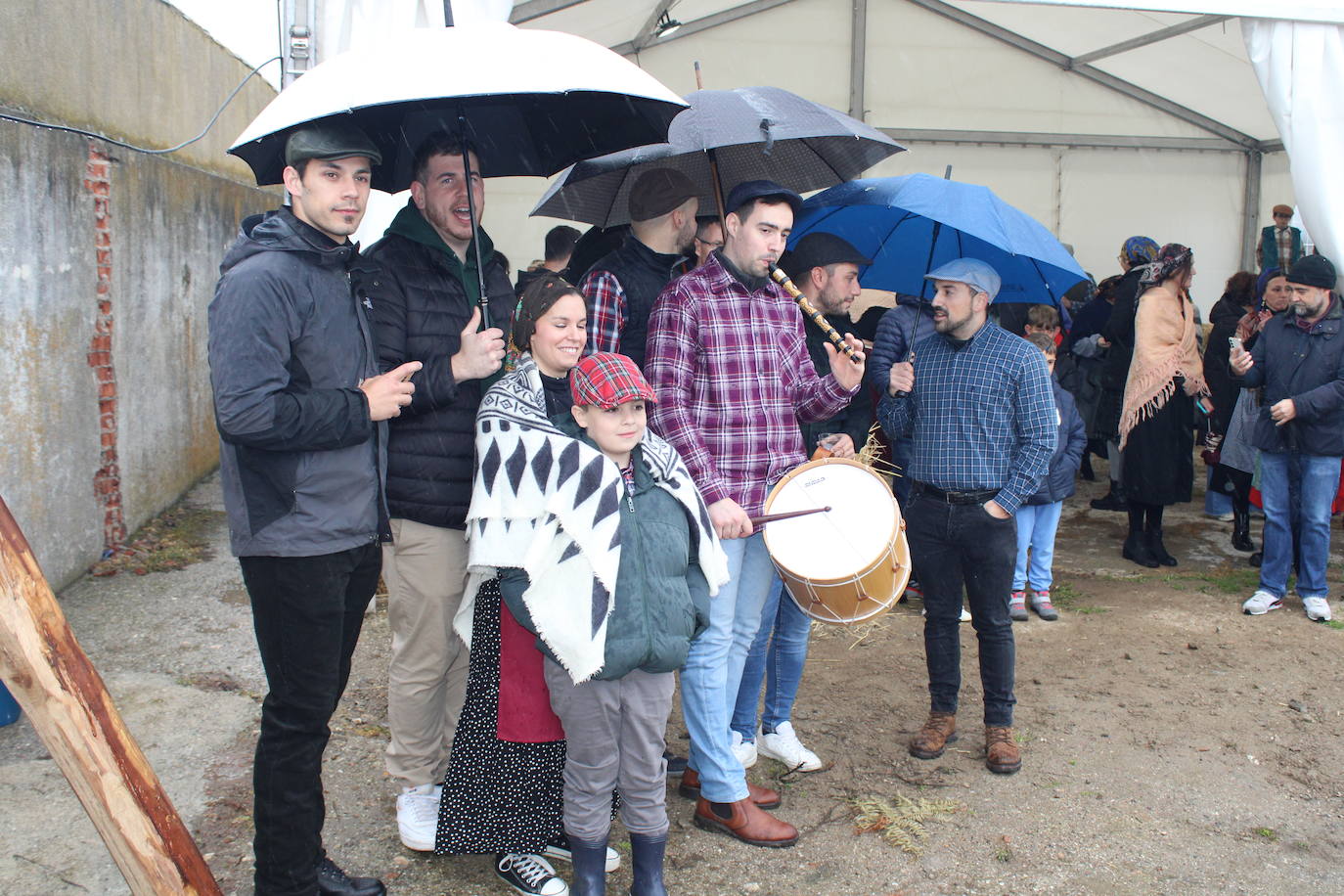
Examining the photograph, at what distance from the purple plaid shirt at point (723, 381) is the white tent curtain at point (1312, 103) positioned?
3.70 m

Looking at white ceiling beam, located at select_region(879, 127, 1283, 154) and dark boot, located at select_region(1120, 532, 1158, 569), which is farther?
white ceiling beam, located at select_region(879, 127, 1283, 154)

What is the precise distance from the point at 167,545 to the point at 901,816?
14.9ft

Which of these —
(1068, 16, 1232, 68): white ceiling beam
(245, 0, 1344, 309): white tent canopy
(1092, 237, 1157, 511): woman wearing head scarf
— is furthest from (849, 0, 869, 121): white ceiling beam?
(1092, 237, 1157, 511): woman wearing head scarf

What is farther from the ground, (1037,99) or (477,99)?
(1037,99)

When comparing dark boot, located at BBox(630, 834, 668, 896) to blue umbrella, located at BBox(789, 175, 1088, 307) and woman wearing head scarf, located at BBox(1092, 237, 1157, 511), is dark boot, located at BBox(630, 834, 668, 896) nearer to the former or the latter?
blue umbrella, located at BBox(789, 175, 1088, 307)

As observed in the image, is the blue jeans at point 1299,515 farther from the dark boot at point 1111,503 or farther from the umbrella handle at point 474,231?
the umbrella handle at point 474,231

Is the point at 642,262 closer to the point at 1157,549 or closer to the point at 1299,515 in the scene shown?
the point at 1299,515

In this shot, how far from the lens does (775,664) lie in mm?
3980

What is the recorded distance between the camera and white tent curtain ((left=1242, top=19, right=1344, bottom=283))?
5496mm

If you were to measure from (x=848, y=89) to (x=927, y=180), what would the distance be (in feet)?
26.1

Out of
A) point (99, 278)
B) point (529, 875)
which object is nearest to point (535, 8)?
point (99, 278)

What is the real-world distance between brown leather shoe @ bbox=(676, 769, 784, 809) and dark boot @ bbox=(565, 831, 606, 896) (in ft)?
2.23

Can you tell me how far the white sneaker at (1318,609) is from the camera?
562 cm

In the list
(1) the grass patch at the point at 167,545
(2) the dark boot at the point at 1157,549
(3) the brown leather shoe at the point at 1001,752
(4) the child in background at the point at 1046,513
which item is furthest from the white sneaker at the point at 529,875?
(2) the dark boot at the point at 1157,549
